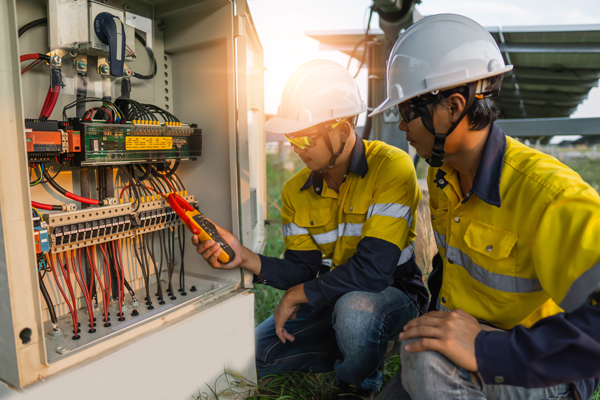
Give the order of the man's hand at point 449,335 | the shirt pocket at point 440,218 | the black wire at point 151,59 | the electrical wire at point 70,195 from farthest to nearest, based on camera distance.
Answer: the black wire at point 151,59 < the shirt pocket at point 440,218 < the electrical wire at point 70,195 < the man's hand at point 449,335

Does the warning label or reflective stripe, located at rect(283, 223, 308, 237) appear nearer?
the warning label

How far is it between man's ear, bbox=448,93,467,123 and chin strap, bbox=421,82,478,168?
10mm

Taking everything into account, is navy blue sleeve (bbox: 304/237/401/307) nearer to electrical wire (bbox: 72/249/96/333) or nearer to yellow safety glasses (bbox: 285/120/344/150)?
yellow safety glasses (bbox: 285/120/344/150)

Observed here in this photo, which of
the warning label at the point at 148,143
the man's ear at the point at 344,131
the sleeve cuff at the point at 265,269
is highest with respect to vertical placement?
the man's ear at the point at 344,131

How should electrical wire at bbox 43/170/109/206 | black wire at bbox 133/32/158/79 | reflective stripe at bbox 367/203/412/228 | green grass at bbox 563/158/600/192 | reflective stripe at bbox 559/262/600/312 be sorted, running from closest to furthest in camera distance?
reflective stripe at bbox 559/262/600/312
electrical wire at bbox 43/170/109/206
reflective stripe at bbox 367/203/412/228
black wire at bbox 133/32/158/79
green grass at bbox 563/158/600/192

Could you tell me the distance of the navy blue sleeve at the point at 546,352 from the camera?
85 cm

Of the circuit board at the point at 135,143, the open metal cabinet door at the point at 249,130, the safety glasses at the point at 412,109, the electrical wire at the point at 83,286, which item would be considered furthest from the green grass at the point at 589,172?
the electrical wire at the point at 83,286

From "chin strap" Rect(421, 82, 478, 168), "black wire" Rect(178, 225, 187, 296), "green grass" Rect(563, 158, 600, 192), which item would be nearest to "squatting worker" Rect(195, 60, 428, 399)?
"black wire" Rect(178, 225, 187, 296)

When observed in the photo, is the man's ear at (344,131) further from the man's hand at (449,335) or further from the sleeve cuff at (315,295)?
the man's hand at (449,335)

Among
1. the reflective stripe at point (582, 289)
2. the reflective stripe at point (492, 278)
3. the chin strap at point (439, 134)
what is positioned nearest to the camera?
the reflective stripe at point (582, 289)

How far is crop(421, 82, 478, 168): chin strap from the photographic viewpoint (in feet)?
3.92

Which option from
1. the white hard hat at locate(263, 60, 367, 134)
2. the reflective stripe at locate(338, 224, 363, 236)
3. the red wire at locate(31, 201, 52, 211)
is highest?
the white hard hat at locate(263, 60, 367, 134)

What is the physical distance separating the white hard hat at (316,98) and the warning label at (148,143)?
0.39 m

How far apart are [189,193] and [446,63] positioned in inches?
43.7
